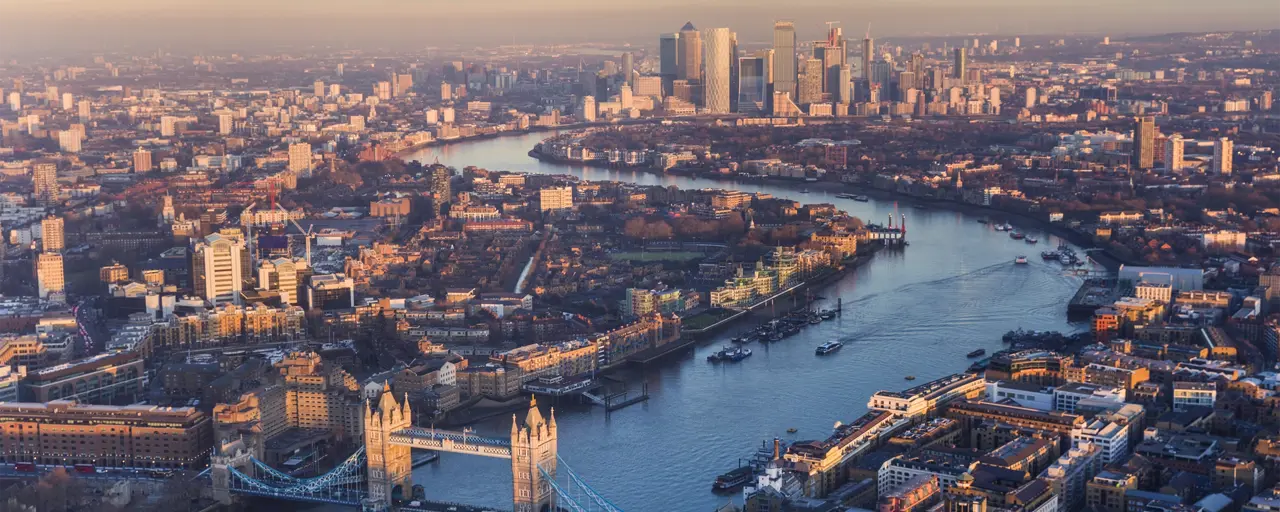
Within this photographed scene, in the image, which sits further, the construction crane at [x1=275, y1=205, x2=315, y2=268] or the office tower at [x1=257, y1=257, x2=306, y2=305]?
the construction crane at [x1=275, y1=205, x2=315, y2=268]

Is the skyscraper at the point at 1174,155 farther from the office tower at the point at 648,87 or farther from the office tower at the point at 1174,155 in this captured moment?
the office tower at the point at 648,87

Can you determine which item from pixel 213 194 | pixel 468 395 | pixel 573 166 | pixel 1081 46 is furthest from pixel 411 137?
pixel 1081 46

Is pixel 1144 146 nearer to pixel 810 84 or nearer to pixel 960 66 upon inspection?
pixel 810 84

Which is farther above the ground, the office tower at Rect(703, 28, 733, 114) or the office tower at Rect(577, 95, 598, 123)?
the office tower at Rect(703, 28, 733, 114)

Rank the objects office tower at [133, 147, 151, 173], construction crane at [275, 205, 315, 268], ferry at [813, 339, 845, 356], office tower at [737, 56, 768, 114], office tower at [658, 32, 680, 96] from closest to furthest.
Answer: ferry at [813, 339, 845, 356], construction crane at [275, 205, 315, 268], office tower at [133, 147, 151, 173], office tower at [737, 56, 768, 114], office tower at [658, 32, 680, 96]

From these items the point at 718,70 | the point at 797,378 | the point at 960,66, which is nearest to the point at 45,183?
the point at 797,378

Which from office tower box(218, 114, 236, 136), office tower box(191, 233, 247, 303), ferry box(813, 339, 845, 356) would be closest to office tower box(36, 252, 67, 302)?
office tower box(191, 233, 247, 303)

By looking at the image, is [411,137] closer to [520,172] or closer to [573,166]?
[573,166]

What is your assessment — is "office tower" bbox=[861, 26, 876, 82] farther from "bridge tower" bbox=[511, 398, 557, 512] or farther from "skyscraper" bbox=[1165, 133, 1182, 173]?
"bridge tower" bbox=[511, 398, 557, 512]
